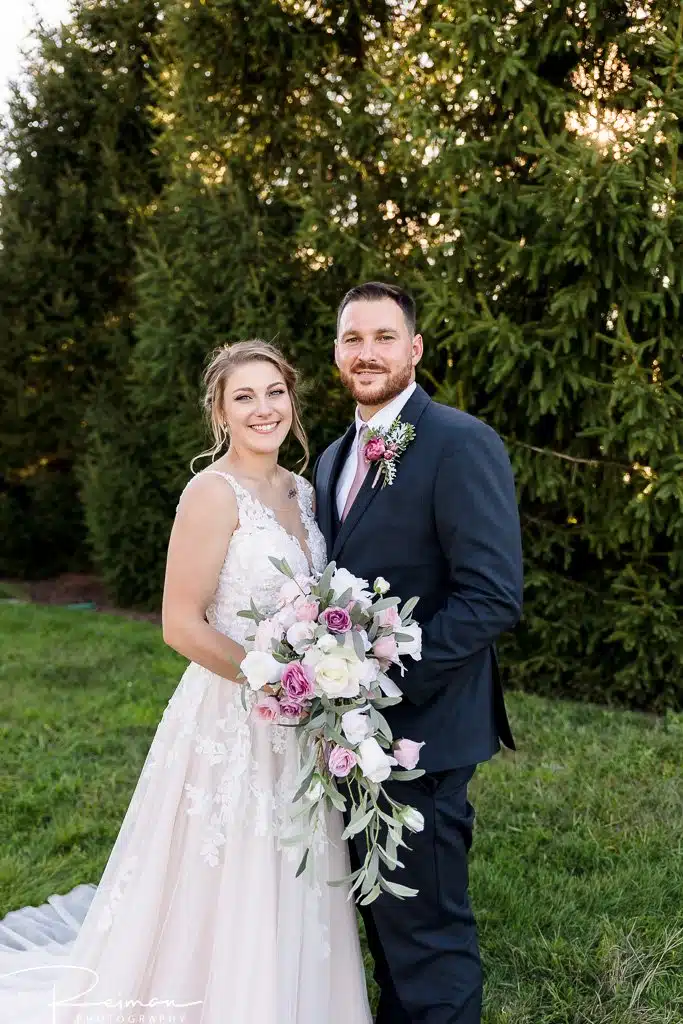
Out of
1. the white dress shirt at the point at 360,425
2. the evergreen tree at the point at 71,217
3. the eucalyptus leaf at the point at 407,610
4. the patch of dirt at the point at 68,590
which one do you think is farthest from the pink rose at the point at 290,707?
the evergreen tree at the point at 71,217

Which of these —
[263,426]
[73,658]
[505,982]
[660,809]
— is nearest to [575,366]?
[660,809]

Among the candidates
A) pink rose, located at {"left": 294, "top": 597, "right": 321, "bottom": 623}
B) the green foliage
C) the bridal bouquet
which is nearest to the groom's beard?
the bridal bouquet

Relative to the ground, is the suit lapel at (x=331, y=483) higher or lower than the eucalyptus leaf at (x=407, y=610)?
higher

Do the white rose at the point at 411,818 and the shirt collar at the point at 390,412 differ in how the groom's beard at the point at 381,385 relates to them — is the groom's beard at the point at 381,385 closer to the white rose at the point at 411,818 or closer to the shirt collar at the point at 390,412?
the shirt collar at the point at 390,412

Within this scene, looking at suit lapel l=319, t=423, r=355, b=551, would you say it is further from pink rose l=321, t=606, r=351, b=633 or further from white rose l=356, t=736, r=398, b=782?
white rose l=356, t=736, r=398, b=782

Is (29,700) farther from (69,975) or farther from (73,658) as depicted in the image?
(69,975)

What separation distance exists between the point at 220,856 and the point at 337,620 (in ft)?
3.46

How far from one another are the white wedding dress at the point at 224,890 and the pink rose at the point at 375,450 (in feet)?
1.28

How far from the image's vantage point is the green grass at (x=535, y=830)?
3.25 metres

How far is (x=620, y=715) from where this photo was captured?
6020 millimetres

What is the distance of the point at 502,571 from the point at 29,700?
4900mm

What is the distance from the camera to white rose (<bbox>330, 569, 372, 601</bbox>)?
7.63 feet

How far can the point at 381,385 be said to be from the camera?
9.57ft

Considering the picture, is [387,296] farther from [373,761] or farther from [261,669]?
[373,761]
